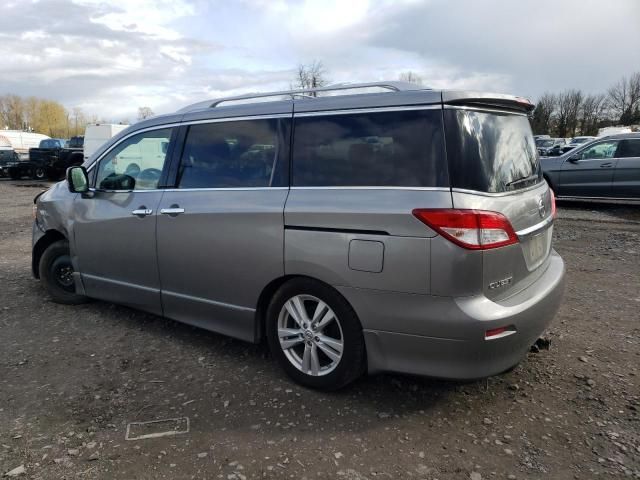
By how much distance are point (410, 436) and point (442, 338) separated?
0.60m

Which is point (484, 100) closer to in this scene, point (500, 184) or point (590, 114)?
point (500, 184)

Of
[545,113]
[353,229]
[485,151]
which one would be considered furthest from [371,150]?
[545,113]

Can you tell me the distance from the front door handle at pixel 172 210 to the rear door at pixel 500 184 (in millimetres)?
2043

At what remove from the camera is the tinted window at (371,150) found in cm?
274

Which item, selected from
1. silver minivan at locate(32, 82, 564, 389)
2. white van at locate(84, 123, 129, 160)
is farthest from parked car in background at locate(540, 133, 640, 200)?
white van at locate(84, 123, 129, 160)

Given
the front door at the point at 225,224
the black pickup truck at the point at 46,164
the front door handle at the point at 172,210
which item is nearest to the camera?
the front door at the point at 225,224

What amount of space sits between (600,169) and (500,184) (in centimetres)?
1008

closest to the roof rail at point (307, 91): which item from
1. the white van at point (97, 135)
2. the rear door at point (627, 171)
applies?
the rear door at point (627, 171)

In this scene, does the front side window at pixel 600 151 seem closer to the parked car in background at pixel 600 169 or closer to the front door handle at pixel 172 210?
the parked car in background at pixel 600 169

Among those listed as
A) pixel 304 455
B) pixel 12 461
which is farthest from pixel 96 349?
pixel 304 455

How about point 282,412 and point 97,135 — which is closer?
point 282,412

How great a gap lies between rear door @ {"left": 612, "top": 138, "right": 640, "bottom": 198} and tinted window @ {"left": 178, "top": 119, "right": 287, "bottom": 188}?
10360mm

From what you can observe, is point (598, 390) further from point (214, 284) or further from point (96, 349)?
point (96, 349)

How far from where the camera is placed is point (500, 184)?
2830mm
